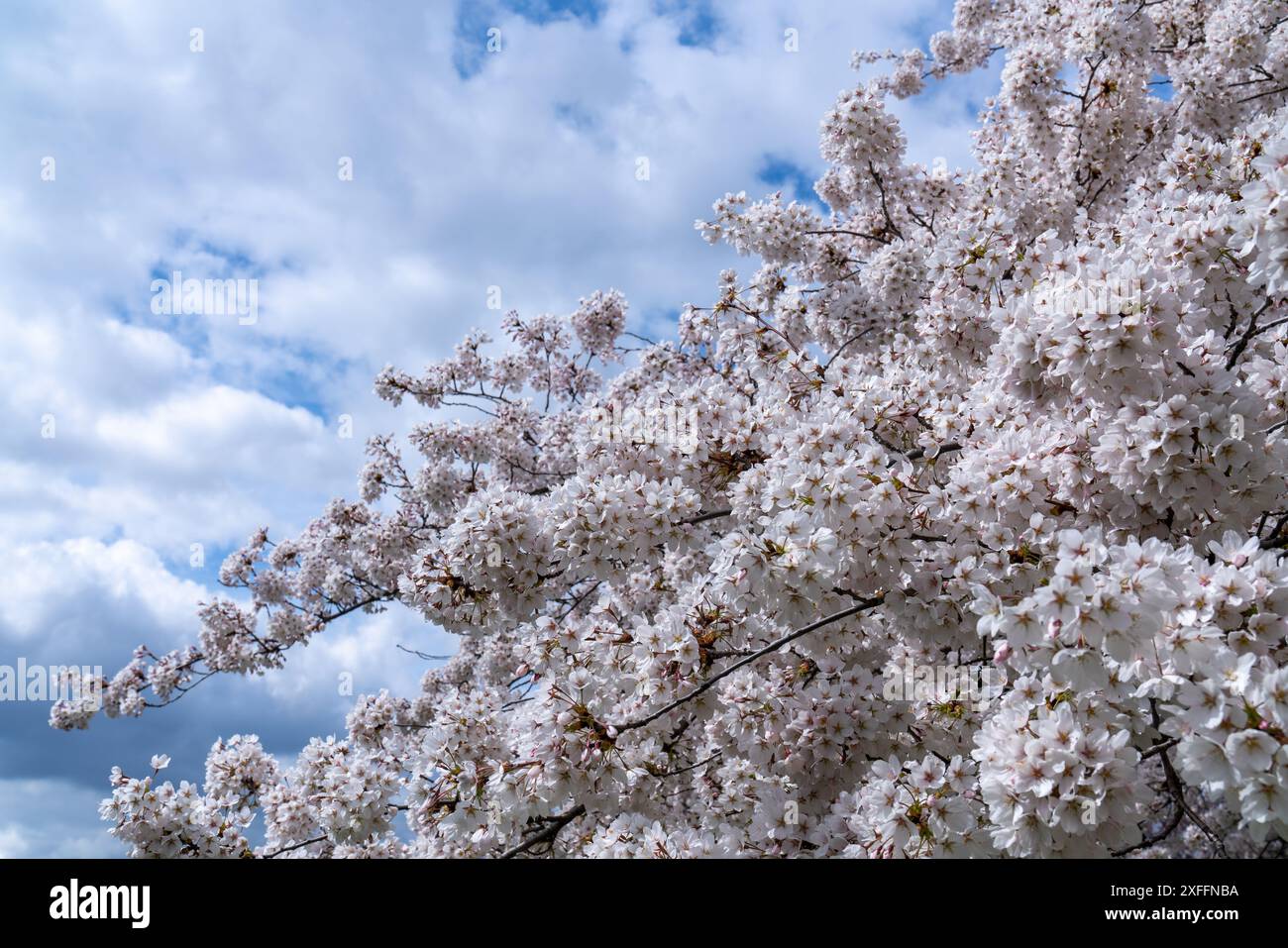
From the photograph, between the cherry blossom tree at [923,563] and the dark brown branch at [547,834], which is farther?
the dark brown branch at [547,834]

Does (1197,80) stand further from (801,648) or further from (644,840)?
(644,840)

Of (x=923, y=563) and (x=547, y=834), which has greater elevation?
(x=923, y=563)

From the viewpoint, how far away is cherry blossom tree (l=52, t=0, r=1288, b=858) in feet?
9.87

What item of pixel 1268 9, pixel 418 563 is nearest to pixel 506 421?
pixel 418 563

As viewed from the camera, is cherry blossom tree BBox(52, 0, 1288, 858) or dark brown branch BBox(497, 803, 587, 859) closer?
cherry blossom tree BBox(52, 0, 1288, 858)

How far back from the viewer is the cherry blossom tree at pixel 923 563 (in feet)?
9.87

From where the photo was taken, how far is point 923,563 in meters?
4.35

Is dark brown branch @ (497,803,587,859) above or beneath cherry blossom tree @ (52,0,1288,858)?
beneath

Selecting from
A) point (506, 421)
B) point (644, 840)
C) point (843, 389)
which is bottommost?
point (644, 840)

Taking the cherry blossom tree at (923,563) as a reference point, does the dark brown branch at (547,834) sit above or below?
below

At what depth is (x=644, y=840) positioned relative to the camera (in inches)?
175

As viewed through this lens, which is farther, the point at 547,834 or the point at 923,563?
the point at 547,834
